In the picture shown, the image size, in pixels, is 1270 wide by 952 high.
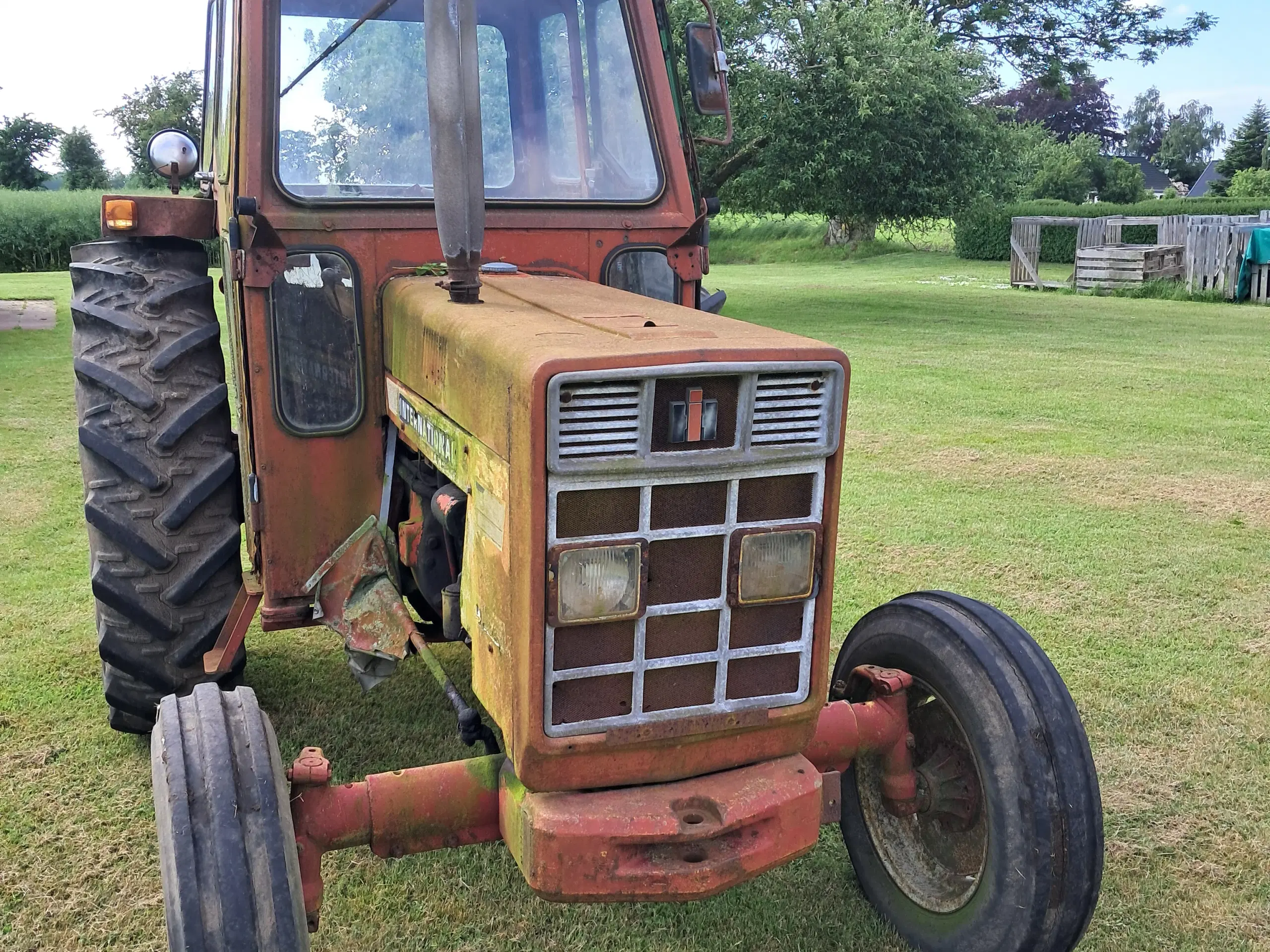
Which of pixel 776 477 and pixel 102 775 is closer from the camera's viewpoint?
pixel 776 477

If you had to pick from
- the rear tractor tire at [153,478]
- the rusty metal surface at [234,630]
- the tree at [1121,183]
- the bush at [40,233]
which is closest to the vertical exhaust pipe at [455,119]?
the rear tractor tire at [153,478]

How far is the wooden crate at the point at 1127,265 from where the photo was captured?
20.8m

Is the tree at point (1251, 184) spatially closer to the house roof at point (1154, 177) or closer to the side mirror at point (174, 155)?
the house roof at point (1154, 177)

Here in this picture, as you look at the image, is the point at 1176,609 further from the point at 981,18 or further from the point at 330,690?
the point at 981,18

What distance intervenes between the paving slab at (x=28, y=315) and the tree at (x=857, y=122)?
9230mm

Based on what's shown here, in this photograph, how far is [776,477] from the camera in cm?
223

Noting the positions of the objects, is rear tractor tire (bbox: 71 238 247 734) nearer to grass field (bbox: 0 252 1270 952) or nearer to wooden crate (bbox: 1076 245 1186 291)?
grass field (bbox: 0 252 1270 952)

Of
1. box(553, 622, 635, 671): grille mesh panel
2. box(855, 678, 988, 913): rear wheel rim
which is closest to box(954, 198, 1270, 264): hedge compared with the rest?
box(855, 678, 988, 913): rear wheel rim

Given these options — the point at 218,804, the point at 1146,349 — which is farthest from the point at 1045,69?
the point at 218,804

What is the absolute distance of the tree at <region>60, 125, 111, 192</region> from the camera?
51281 millimetres

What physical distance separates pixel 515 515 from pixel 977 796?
56.3 inches

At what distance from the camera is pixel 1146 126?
385ft

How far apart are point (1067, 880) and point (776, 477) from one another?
1.14 m

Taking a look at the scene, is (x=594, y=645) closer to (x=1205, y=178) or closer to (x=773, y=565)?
(x=773, y=565)
